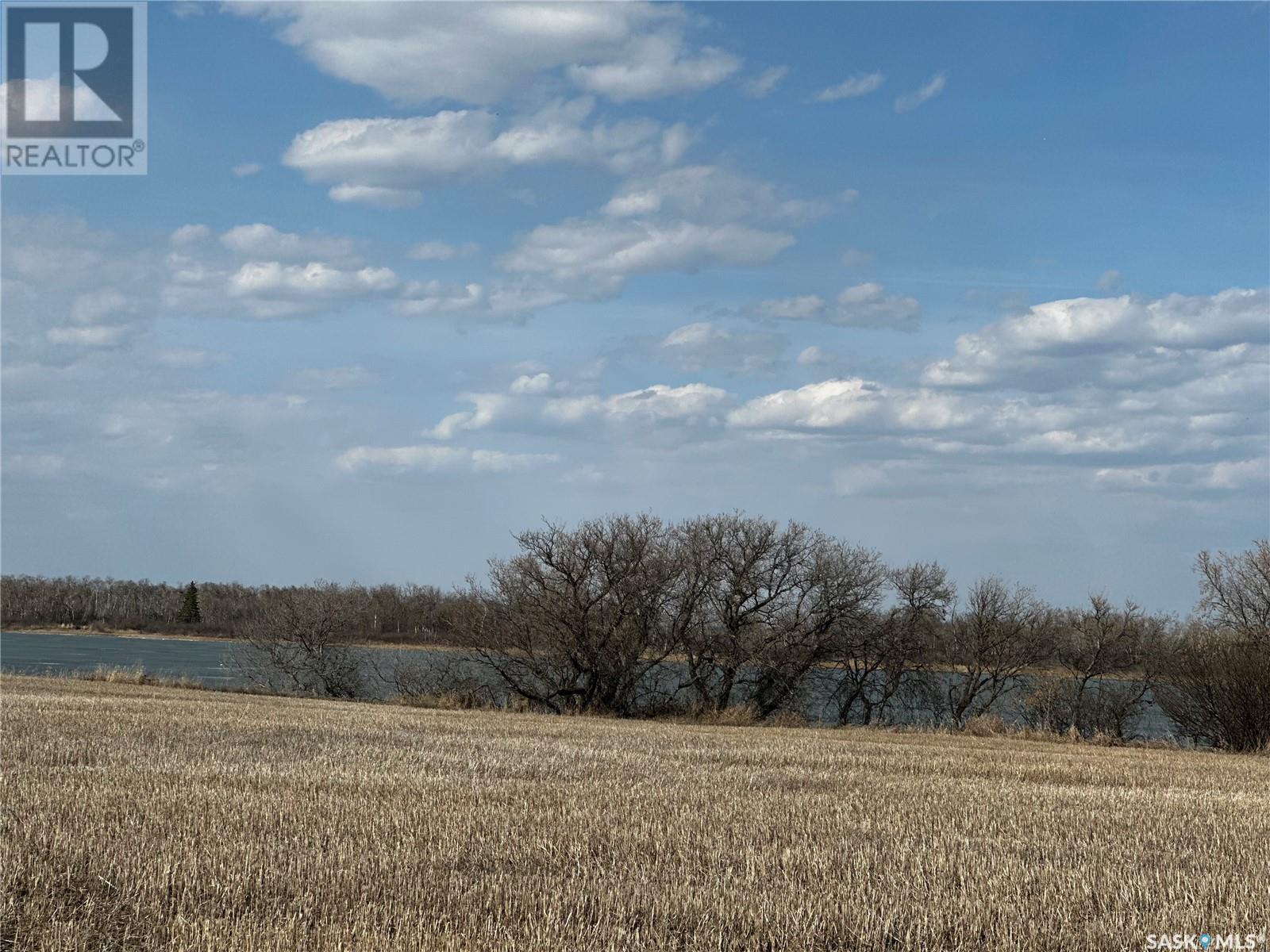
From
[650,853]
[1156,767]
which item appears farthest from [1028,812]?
[1156,767]

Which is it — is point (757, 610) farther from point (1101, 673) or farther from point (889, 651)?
point (1101, 673)

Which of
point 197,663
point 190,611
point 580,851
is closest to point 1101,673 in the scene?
point 580,851

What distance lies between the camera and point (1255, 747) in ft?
95.2

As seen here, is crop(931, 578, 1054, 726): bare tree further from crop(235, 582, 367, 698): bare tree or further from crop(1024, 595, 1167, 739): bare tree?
crop(235, 582, 367, 698): bare tree

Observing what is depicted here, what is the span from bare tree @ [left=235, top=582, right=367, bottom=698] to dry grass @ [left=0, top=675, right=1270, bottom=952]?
3220 centimetres

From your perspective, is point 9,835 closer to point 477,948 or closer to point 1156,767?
point 477,948

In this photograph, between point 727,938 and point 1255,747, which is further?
point 1255,747

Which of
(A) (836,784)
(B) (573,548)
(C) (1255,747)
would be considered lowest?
(C) (1255,747)

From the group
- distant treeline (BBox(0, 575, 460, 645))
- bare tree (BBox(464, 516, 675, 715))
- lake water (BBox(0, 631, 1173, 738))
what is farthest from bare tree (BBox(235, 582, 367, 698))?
distant treeline (BBox(0, 575, 460, 645))

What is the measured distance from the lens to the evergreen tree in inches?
5832

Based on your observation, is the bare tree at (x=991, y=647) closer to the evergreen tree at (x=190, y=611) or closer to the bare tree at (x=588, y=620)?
the bare tree at (x=588, y=620)

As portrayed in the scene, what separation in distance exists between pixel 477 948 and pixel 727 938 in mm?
1530

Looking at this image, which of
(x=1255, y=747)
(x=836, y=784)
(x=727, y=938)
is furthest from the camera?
(x=1255, y=747)

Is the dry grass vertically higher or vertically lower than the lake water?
higher
